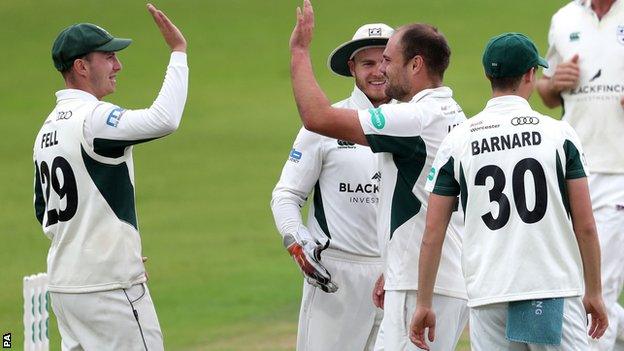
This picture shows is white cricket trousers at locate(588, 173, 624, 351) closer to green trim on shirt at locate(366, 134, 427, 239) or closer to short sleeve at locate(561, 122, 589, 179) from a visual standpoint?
green trim on shirt at locate(366, 134, 427, 239)

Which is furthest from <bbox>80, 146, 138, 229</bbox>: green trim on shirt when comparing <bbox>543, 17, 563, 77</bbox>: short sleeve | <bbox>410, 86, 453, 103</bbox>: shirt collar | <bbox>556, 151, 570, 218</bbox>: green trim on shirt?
<bbox>543, 17, 563, 77</bbox>: short sleeve

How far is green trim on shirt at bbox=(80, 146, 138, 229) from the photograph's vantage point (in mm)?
6734

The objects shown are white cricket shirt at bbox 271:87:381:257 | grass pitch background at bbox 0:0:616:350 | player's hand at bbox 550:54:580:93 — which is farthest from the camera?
grass pitch background at bbox 0:0:616:350

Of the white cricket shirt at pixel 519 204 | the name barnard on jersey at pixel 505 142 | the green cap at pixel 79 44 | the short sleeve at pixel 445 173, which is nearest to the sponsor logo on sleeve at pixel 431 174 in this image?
the short sleeve at pixel 445 173

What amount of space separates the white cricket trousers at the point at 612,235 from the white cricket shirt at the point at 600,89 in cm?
13

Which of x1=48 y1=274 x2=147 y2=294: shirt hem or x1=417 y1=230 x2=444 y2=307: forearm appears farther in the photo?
x1=48 y1=274 x2=147 y2=294: shirt hem

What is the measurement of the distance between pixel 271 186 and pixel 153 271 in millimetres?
3668

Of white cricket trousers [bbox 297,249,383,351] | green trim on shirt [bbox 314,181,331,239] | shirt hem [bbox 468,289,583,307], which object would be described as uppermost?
green trim on shirt [bbox 314,181,331,239]

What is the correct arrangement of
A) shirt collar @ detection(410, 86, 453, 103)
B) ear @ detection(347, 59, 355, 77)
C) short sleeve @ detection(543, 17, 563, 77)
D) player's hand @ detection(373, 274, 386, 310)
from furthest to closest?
short sleeve @ detection(543, 17, 563, 77)
ear @ detection(347, 59, 355, 77)
player's hand @ detection(373, 274, 386, 310)
shirt collar @ detection(410, 86, 453, 103)

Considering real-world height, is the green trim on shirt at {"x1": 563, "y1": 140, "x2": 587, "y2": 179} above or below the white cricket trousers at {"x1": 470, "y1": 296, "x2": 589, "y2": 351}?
above

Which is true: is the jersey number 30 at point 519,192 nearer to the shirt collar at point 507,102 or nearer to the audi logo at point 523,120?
the audi logo at point 523,120

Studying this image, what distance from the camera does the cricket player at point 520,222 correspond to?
19.5ft

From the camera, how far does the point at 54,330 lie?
1087 cm

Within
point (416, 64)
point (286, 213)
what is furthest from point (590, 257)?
point (286, 213)
